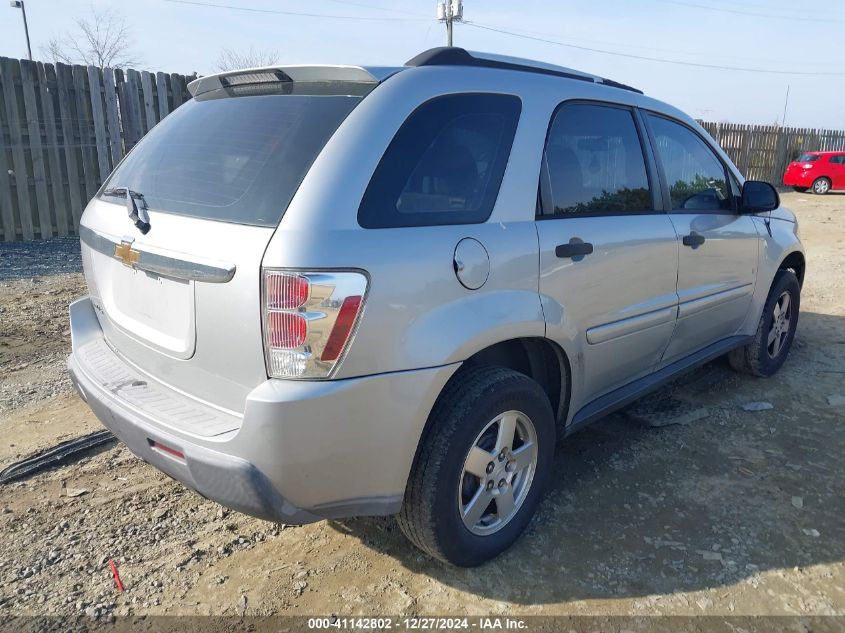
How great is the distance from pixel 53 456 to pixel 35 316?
2835 millimetres

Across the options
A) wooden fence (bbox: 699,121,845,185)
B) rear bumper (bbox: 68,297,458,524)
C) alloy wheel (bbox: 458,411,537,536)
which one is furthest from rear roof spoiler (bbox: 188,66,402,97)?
wooden fence (bbox: 699,121,845,185)

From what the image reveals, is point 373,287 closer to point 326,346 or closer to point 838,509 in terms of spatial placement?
point 326,346

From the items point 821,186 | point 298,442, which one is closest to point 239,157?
point 298,442

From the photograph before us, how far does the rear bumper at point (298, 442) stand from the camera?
1.94 meters

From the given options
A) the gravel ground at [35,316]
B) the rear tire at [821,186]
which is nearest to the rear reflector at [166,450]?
the gravel ground at [35,316]

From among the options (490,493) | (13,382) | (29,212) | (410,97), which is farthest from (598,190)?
(29,212)

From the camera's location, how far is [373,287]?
1.99 m

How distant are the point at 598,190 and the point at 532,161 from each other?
535 millimetres

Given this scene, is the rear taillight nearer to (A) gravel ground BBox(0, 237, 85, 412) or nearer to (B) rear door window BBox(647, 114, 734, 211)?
(B) rear door window BBox(647, 114, 734, 211)

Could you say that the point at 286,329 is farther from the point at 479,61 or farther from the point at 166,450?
the point at 479,61

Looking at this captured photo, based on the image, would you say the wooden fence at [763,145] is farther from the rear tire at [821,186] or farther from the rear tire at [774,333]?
the rear tire at [774,333]

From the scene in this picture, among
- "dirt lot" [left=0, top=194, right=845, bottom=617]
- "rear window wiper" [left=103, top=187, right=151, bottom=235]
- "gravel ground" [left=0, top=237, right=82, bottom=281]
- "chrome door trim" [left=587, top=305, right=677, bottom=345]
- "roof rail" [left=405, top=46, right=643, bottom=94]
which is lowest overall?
"gravel ground" [left=0, top=237, right=82, bottom=281]

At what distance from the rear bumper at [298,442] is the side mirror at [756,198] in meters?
2.67

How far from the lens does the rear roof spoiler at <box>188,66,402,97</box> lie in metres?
2.29
